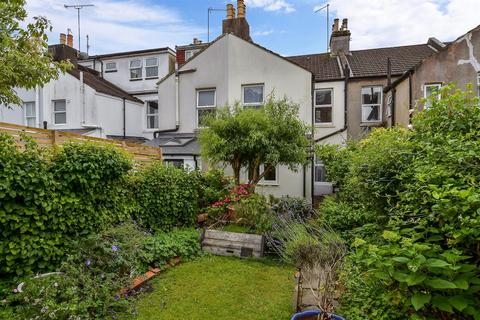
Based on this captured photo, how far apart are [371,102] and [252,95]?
622 centimetres

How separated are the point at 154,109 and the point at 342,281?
57.6ft

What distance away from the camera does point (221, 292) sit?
14.9ft

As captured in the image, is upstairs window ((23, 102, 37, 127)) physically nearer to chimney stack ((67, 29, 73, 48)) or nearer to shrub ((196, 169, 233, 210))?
chimney stack ((67, 29, 73, 48))

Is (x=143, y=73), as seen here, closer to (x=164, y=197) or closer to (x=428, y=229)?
(x=164, y=197)

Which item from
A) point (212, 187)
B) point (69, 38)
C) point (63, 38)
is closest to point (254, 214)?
point (212, 187)

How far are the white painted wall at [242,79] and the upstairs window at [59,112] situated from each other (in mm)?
8118

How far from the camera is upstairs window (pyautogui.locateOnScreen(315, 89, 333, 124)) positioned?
14.3 metres

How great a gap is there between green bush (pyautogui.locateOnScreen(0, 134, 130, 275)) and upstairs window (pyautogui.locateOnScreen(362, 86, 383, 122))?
12625 millimetres

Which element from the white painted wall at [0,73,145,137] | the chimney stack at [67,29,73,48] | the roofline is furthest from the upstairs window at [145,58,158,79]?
the chimney stack at [67,29,73,48]

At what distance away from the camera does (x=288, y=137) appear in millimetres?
9375

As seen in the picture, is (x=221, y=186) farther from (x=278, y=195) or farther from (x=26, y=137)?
(x=26, y=137)

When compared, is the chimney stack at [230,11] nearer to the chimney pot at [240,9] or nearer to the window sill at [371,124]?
the chimney pot at [240,9]

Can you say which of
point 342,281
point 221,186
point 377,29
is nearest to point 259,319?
point 342,281

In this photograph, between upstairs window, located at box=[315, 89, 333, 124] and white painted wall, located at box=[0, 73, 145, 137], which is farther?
white painted wall, located at box=[0, 73, 145, 137]
